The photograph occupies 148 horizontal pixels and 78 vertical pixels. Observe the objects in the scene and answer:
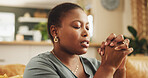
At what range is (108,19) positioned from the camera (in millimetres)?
3672

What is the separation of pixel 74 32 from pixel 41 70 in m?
0.19

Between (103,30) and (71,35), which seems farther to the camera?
(103,30)

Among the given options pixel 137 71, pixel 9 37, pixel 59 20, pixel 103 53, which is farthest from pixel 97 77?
pixel 9 37

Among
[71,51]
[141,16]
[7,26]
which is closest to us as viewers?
[71,51]

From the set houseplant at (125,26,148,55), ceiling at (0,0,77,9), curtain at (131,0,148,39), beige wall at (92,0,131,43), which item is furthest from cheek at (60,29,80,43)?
ceiling at (0,0,77,9)

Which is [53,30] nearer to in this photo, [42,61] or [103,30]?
[42,61]

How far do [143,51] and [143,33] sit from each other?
0.39 meters

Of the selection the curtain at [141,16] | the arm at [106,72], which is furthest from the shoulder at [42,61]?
the curtain at [141,16]

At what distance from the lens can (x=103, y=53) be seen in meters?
0.71

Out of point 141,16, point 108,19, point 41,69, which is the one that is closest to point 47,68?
point 41,69

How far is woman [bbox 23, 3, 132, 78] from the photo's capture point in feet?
2.15

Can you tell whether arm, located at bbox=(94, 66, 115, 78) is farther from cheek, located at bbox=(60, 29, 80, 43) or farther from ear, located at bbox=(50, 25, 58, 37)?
ear, located at bbox=(50, 25, 58, 37)

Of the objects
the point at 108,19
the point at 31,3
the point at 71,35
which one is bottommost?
the point at 71,35

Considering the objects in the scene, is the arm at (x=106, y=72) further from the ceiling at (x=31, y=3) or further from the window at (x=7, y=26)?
the window at (x=7, y=26)
